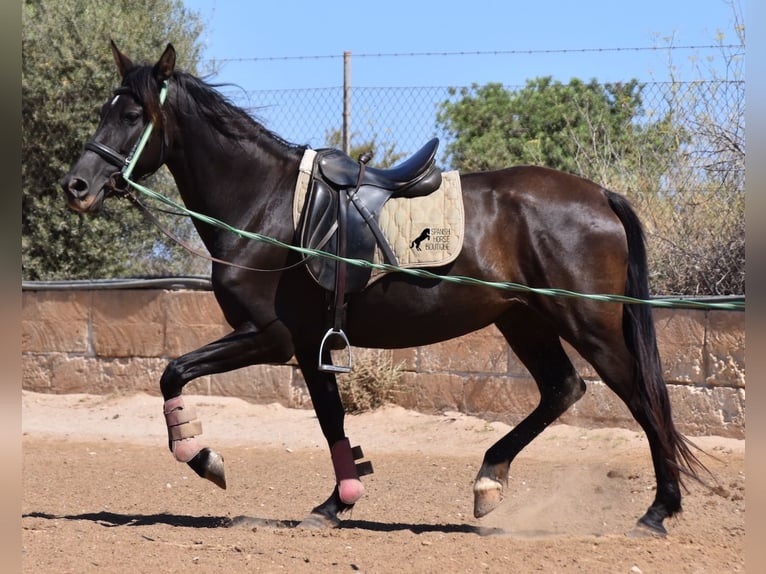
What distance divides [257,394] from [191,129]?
14.7 feet

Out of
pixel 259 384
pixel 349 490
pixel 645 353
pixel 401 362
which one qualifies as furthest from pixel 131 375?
pixel 645 353

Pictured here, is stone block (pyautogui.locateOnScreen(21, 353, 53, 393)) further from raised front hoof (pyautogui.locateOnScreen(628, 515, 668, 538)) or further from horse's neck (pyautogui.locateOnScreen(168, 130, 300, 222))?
raised front hoof (pyautogui.locateOnScreen(628, 515, 668, 538))

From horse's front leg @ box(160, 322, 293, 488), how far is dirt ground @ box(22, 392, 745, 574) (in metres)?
0.43

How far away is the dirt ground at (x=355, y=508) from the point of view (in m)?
4.54

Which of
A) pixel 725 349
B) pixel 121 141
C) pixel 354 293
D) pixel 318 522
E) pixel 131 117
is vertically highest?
pixel 131 117

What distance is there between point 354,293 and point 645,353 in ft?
5.29

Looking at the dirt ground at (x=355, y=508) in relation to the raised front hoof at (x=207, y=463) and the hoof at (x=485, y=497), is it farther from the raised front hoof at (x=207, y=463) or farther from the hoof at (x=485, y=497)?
the raised front hoof at (x=207, y=463)

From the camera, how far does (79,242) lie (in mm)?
11523

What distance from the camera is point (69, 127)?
37.1 ft

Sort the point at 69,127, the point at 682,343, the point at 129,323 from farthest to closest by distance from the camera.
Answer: the point at 69,127
the point at 129,323
the point at 682,343

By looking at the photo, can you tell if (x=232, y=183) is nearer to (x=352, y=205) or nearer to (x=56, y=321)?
(x=352, y=205)

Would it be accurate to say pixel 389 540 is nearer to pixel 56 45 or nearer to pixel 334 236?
pixel 334 236

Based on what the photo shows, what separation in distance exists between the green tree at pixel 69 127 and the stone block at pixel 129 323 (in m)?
1.72

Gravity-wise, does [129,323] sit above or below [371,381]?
above
